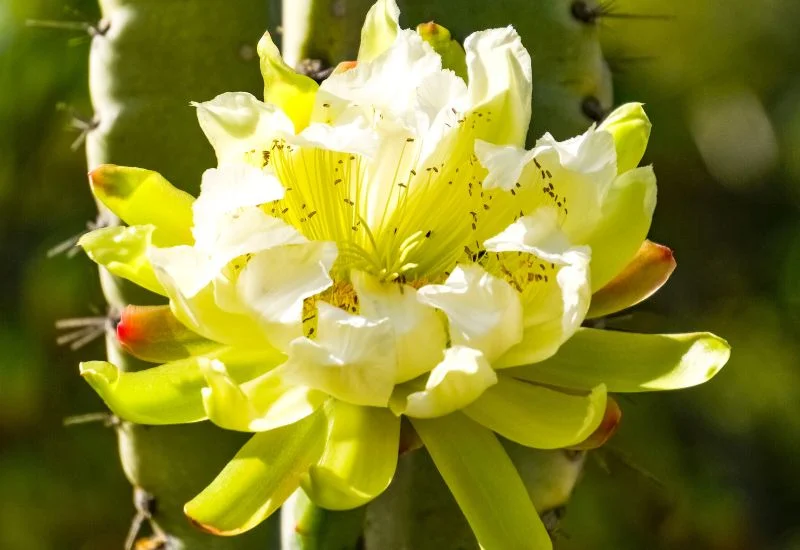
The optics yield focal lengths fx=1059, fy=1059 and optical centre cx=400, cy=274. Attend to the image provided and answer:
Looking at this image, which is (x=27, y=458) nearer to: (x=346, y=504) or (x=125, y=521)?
(x=125, y=521)

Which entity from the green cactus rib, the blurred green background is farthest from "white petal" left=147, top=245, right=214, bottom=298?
the blurred green background

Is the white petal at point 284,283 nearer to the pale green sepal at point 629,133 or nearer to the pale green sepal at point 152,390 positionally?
the pale green sepal at point 152,390

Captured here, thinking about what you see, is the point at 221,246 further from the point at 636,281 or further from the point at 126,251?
the point at 636,281

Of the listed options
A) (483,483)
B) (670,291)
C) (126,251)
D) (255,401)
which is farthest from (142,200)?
(670,291)

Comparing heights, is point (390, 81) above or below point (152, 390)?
above

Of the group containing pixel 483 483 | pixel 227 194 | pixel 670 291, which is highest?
pixel 227 194

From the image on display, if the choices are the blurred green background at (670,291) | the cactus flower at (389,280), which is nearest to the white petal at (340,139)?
the cactus flower at (389,280)

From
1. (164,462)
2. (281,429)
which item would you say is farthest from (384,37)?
(164,462)
